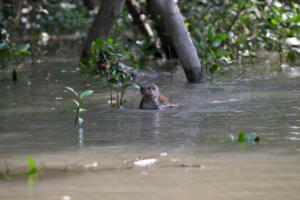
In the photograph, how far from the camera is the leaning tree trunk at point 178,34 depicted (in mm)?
8852

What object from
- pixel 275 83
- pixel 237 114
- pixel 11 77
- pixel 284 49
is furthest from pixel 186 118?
pixel 284 49

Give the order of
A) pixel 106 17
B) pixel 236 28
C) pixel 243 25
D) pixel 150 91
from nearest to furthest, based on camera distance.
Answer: pixel 150 91
pixel 106 17
pixel 243 25
pixel 236 28

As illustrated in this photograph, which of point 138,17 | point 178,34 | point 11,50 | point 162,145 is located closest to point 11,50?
point 11,50

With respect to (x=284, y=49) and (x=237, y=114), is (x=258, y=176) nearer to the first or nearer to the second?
(x=237, y=114)

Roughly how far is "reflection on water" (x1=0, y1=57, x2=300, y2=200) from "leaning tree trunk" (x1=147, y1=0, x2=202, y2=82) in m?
0.81

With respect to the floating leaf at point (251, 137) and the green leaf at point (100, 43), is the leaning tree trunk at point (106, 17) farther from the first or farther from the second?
the floating leaf at point (251, 137)

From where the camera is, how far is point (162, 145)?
14.8 feet

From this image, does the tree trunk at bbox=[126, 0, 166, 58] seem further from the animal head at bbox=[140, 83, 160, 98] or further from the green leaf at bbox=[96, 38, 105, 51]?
the animal head at bbox=[140, 83, 160, 98]

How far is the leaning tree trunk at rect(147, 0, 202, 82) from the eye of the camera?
885 cm

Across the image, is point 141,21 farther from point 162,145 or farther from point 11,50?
point 162,145

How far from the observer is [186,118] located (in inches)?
235

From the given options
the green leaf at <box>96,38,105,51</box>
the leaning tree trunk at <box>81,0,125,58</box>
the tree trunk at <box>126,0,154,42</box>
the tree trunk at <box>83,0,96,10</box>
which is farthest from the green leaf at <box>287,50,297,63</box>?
the tree trunk at <box>83,0,96,10</box>

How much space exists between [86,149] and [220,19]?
29.6ft

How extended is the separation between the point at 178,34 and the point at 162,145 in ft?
15.3
